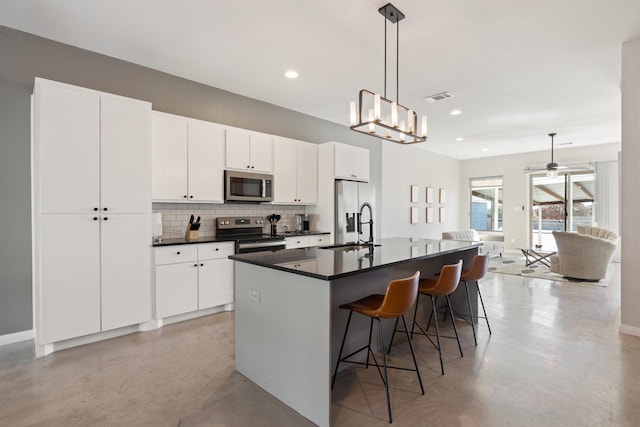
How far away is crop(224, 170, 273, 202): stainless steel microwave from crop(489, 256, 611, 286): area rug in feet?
15.8

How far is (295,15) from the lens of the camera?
9.09ft

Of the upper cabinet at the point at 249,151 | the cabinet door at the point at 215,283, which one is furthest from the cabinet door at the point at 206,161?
the cabinet door at the point at 215,283

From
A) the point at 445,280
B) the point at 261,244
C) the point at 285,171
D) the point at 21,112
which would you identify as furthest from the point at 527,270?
the point at 21,112

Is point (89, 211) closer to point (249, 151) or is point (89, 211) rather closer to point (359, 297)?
point (249, 151)

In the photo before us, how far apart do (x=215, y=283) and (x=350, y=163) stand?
9.30 feet

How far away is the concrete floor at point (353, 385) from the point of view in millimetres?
1974

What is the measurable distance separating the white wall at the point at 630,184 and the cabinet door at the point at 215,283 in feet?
13.8

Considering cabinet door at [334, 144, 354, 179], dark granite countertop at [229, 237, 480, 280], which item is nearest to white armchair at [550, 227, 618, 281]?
cabinet door at [334, 144, 354, 179]

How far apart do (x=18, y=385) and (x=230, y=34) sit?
128 inches

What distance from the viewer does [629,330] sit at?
130 inches

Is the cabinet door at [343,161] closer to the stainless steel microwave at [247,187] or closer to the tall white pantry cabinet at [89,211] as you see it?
the stainless steel microwave at [247,187]

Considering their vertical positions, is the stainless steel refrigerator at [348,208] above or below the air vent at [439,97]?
below

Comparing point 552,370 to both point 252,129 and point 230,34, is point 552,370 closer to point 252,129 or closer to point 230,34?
point 230,34

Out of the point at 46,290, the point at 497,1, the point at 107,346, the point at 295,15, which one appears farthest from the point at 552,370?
the point at 46,290
